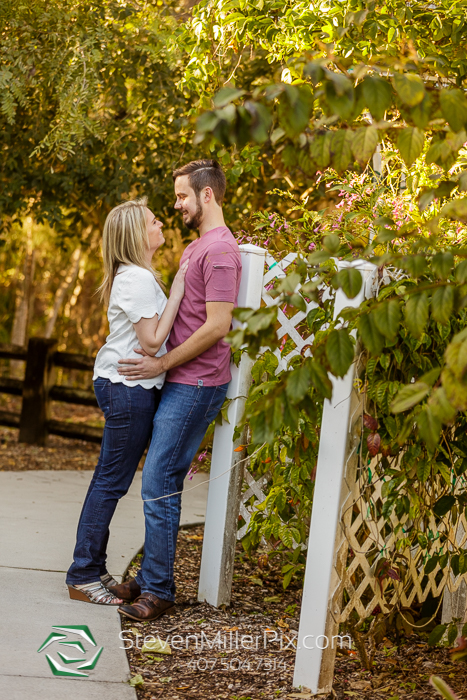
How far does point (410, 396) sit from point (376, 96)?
692mm

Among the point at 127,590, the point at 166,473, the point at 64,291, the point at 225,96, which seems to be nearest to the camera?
the point at 225,96

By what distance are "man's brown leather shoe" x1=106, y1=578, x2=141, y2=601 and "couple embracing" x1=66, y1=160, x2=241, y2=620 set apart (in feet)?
0.06

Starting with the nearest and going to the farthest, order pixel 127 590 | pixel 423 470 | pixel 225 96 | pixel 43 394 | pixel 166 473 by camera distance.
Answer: pixel 225 96 → pixel 423 470 → pixel 166 473 → pixel 127 590 → pixel 43 394

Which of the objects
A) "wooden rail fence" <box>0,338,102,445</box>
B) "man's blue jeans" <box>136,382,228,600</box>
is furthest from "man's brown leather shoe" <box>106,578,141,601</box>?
"wooden rail fence" <box>0,338,102,445</box>

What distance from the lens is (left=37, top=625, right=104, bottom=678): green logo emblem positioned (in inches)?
98.0

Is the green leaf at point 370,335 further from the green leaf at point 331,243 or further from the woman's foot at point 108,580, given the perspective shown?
the woman's foot at point 108,580

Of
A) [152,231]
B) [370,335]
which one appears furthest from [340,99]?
[152,231]

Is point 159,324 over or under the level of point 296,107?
under

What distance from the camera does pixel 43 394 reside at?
673cm

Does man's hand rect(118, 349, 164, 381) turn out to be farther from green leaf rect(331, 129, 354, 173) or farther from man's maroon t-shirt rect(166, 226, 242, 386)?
green leaf rect(331, 129, 354, 173)

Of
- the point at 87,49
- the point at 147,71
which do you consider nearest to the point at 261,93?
the point at 87,49

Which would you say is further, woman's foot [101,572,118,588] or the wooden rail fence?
the wooden rail fence

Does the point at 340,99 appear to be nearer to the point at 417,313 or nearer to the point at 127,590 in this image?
the point at 417,313

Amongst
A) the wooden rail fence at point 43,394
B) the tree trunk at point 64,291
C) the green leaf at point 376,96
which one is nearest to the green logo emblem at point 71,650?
the green leaf at point 376,96
